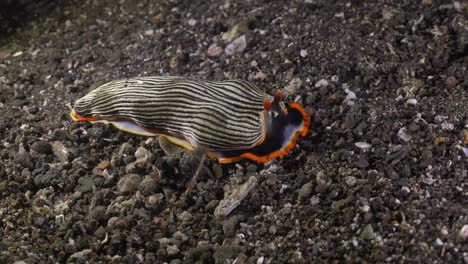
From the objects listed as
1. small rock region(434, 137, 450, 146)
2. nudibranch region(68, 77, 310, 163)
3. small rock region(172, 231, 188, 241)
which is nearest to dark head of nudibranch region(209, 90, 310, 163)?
nudibranch region(68, 77, 310, 163)

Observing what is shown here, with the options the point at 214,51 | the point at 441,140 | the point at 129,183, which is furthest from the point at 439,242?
the point at 214,51

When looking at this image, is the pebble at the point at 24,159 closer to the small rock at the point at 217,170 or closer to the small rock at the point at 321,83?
the small rock at the point at 217,170

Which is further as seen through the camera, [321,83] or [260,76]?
[260,76]

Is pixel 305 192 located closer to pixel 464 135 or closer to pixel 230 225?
pixel 230 225

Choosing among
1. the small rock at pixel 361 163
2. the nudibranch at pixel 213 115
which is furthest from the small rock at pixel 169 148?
the small rock at pixel 361 163

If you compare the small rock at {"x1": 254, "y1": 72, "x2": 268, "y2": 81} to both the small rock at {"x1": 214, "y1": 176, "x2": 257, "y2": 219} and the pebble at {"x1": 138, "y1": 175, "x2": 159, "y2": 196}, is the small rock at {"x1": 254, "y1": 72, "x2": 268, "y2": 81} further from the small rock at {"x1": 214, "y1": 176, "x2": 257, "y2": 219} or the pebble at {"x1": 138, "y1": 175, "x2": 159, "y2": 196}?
the pebble at {"x1": 138, "y1": 175, "x2": 159, "y2": 196}

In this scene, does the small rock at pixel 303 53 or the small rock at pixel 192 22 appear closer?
the small rock at pixel 303 53

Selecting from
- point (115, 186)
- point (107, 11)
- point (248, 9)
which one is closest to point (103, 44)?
point (107, 11)

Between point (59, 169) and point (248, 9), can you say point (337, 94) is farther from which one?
point (59, 169)
